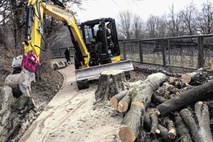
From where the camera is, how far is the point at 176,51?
9.32m

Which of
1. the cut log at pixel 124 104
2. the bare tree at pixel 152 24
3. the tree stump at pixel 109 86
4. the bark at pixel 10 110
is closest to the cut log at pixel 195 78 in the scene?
the cut log at pixel 124 104

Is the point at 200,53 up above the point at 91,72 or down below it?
above

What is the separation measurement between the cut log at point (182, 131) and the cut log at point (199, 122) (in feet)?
0.20

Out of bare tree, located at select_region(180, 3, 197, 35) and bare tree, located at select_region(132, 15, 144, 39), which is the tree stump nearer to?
bare tree, located at select_region(180, 3, 197, 35)

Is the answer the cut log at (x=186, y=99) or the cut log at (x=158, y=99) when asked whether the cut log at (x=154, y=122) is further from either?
the cut log at (x=158, y=99)

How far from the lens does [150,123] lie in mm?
4613

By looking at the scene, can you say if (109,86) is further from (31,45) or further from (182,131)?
(182,131)

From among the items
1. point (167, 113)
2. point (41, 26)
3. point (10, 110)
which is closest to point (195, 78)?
point (167, 113)

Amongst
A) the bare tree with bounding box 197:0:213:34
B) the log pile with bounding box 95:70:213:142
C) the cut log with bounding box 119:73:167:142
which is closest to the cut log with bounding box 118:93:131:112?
the log pile with bounding box 95:70:213:142

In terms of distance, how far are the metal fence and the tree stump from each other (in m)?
2.37

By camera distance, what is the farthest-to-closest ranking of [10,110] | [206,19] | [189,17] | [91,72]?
[189,17], [206,19], [91,72], [10,110]

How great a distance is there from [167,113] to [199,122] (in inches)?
27.7

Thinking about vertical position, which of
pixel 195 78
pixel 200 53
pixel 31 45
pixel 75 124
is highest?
pixel 31 45

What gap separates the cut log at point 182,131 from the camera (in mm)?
4051
